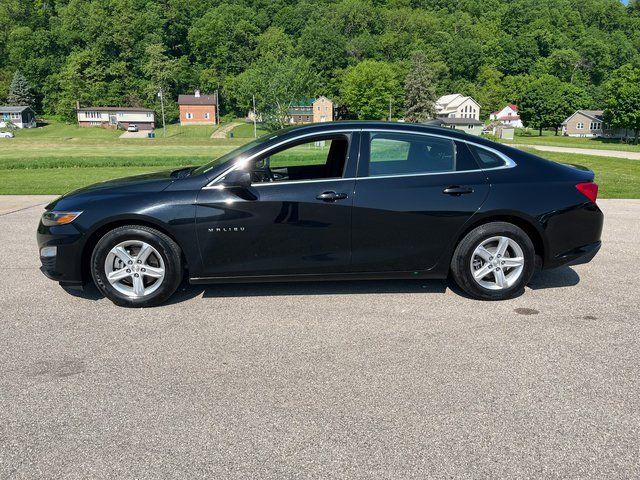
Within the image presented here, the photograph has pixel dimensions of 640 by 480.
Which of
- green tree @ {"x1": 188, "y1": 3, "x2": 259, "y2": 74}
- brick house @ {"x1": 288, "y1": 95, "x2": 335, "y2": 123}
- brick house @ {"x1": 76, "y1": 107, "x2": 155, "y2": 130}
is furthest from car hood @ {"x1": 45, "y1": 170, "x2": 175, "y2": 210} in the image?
green tree @ {"x1": 188, "y1": 3, "x2": 259, "y2": 74}

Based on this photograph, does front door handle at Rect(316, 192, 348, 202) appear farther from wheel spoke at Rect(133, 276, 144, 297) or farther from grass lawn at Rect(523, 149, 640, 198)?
grass lawn at Rect(523, 149, 640, 198)

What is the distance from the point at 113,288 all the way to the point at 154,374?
152cm

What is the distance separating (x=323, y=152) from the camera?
5.48 metres

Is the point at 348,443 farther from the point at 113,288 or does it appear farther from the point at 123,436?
the point at 113,288

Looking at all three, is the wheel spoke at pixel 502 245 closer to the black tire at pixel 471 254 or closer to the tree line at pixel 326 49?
the black tire at pixel 471 254

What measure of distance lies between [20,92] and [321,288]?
129m

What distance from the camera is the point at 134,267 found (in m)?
4.78

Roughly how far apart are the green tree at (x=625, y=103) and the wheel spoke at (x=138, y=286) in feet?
259

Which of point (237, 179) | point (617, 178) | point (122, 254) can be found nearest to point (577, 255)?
point (237, 179)

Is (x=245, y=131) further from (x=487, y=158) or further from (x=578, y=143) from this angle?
(x=487, y=158)

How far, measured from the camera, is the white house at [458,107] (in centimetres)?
11209

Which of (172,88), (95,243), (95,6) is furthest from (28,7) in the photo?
(95,243)

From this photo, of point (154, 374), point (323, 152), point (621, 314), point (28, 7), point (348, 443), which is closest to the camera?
point (348, 443)

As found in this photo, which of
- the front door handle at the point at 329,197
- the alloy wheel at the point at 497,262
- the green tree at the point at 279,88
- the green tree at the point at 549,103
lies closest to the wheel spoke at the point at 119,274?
the front door handle at the point at 329,197
